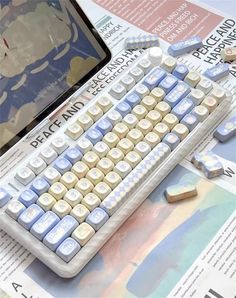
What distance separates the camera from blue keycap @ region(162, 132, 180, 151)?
59 centimetres

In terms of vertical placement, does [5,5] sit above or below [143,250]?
above

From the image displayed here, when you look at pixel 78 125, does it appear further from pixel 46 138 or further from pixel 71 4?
pixel 71 4

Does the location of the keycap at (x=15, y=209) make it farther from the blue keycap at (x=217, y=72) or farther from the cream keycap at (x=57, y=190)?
the blue keycap at (x=217, y=72)

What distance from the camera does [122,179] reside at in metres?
0.56

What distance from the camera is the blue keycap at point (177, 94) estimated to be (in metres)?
0.61

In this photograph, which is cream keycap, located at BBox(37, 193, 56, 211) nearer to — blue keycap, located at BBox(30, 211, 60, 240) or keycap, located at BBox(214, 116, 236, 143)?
blue keycap, located at BBox(30, 211, 60, 240)

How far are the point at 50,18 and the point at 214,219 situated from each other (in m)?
0.29

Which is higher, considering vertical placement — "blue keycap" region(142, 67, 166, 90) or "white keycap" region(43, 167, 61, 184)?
"white keycap" region(43, 167, 61, 184)

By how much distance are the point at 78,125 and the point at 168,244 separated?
0.53 feet

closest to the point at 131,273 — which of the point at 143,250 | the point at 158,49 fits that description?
the point at 143,250

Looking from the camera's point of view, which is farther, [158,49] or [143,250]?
[158,49]

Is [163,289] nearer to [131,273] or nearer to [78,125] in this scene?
[131,273]

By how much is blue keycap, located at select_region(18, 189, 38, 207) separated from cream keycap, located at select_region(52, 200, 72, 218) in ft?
0.07

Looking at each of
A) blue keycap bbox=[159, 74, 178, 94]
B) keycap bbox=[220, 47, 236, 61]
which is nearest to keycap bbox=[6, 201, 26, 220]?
blue keycap bbox=[159, 74, 178, 94]
